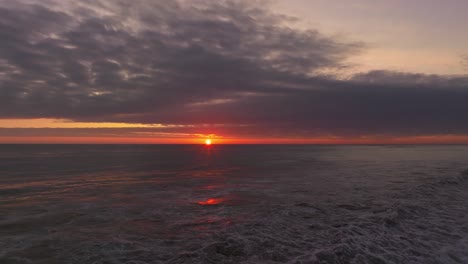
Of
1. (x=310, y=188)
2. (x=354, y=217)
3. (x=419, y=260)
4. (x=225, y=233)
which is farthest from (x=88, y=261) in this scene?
(x=310, y=188)

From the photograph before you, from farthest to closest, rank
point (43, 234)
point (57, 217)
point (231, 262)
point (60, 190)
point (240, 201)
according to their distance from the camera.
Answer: point (60, 190), point (240, 201), point (57, 217), point (43, 234), point (231, 262)

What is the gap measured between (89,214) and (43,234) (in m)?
3.63

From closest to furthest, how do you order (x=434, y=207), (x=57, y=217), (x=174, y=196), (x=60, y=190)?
(x=57, y=217) → (x=434, y=207) → (x=174, y=196) → (x=60, y=190)

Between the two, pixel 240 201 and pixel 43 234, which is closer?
pixel 43 234

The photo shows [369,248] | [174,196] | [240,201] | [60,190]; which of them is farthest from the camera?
[60,190]

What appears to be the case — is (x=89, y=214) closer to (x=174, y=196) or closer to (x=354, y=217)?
(x=174, y=196)

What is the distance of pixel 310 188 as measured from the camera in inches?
1014

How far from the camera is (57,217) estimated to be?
15719 millimetres

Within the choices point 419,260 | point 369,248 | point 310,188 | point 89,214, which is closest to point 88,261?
point 89,214

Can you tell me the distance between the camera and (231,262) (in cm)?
1000

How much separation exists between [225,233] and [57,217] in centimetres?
899

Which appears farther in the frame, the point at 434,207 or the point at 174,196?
the point at 174,196

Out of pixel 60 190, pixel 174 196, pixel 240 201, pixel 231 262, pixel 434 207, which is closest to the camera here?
pixel 231 262

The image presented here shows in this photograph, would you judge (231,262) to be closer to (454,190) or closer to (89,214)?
(89,214)
